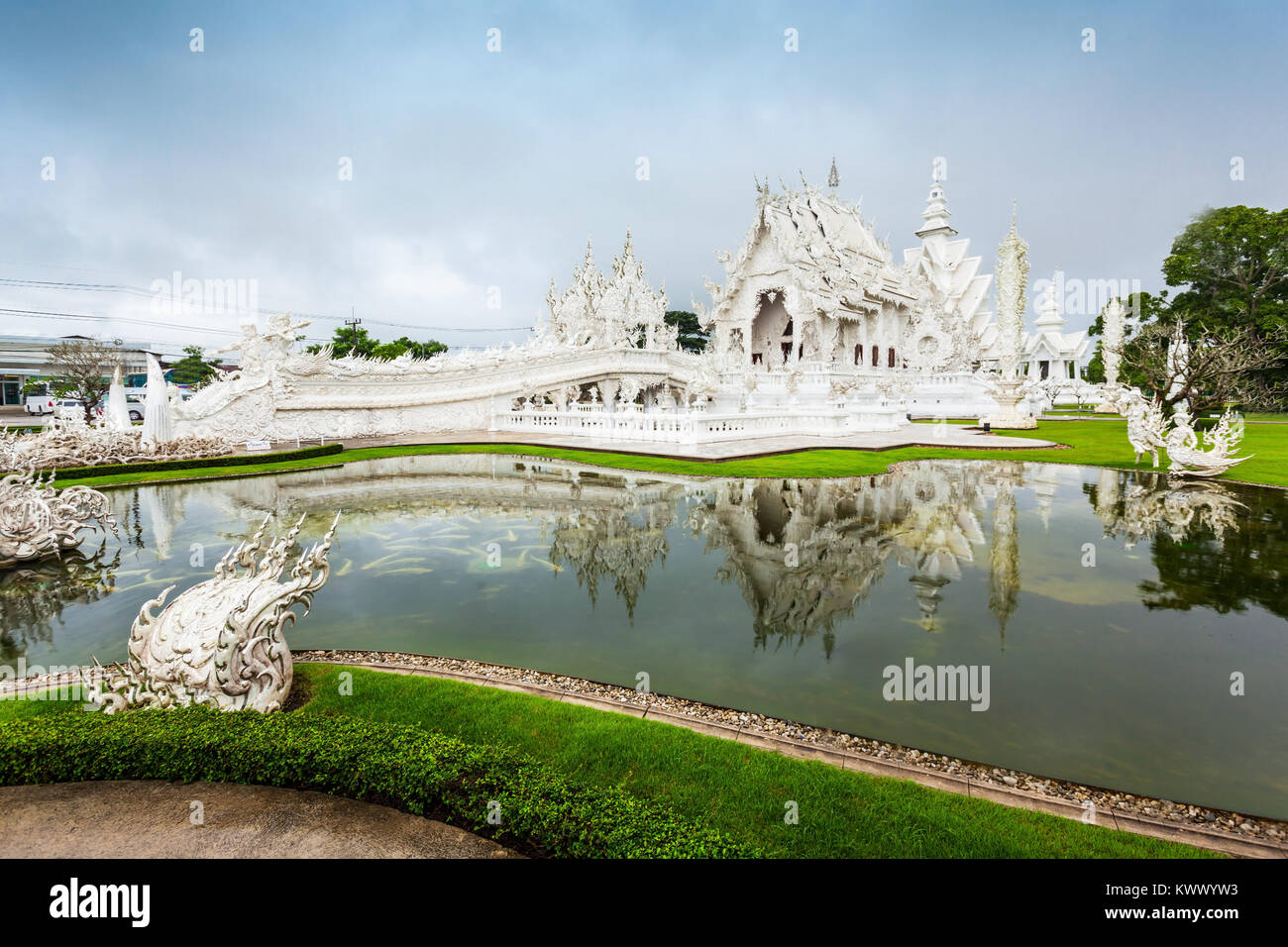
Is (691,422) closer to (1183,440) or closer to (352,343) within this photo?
(1183,440)

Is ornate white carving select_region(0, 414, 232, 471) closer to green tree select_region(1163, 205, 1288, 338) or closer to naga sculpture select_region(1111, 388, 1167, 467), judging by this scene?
naga sculpture select_region(1111, 388, 1167, 467)

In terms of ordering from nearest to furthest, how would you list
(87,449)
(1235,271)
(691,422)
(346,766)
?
1. (346,766)
2. (87,449)
3. (691,422)
4. (1235,271)

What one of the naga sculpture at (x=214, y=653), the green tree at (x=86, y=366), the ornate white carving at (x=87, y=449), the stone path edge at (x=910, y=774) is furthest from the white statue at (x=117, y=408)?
the stone path edge at (x=910, y=774)

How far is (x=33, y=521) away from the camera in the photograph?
849cm

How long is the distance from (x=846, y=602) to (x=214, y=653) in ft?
18.6

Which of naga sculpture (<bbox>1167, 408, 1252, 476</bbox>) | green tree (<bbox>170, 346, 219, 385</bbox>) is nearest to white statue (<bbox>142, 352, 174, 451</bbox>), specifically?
naga sculpture (<bbox>1167, 408, 1252, 476</bbox>)

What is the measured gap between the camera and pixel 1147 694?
15.0 feet

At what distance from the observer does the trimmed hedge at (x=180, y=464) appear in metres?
14.5

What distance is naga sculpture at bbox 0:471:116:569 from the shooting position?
8.29 m

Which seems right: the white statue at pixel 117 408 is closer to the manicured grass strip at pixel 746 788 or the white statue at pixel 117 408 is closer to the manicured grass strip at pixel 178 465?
the manicured grass strip at pixel 178 465

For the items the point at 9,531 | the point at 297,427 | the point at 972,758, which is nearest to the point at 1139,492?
the point at 972,758

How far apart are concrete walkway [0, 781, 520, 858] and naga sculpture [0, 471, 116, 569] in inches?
274

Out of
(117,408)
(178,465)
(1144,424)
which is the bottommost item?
(178,465)

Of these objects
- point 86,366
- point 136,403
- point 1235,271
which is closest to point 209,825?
point 86,366
